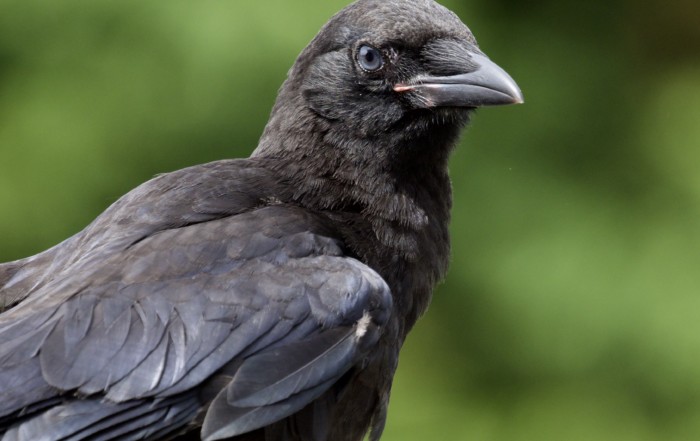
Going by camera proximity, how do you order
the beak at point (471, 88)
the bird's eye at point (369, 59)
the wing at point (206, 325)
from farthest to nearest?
the bird's eye at point (369, 59)
the beak at point (471, 88)
the wing at point (206, 325)

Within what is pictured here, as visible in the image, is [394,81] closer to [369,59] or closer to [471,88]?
[369,59]

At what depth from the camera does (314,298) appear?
11.3 ft

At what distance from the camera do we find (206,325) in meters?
3.36

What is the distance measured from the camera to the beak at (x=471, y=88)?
3.68m

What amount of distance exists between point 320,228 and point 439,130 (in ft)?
1.60

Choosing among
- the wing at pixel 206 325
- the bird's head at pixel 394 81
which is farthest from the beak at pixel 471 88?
the wing at pixel 206 325

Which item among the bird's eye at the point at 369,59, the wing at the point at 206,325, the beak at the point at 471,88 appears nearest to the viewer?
the wing at the point at 206,325

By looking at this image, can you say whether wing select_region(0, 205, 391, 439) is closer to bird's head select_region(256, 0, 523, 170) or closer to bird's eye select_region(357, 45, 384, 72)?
bird's head select_region(256, 0, 523, 170)

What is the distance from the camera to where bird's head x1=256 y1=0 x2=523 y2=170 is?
3.77 metres

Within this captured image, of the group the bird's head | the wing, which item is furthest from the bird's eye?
the wing

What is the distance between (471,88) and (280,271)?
75 cm

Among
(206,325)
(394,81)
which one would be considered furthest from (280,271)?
(394,81)

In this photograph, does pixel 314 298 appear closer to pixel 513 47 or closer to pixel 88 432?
pixel 88 432

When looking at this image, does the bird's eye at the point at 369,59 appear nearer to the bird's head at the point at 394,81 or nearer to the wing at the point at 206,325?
the bird's head at the point at 394,81
